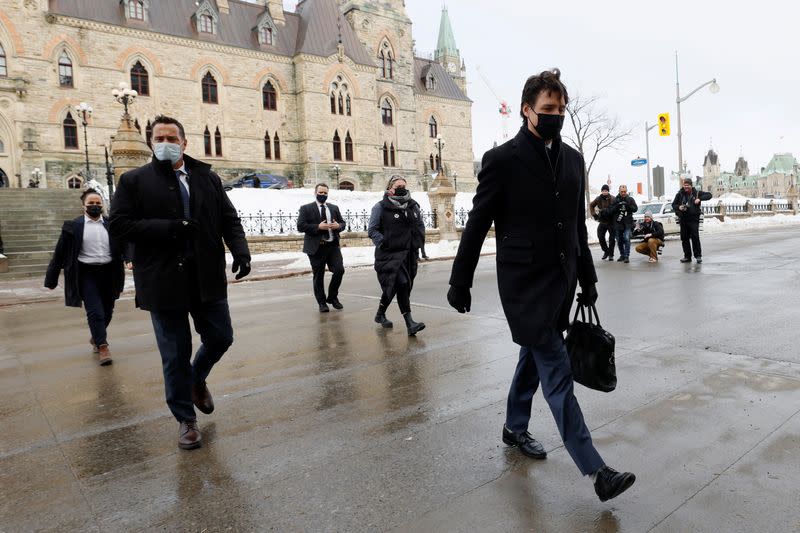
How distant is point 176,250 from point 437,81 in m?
56.8

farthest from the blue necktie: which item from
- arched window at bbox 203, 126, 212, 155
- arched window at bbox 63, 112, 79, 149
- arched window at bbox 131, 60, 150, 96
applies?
arched window at bbox 203, 126, 212, 155

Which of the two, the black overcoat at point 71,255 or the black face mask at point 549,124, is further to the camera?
the black overcoat at point 71,255

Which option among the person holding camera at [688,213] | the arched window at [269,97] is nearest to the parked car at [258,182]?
the arched window at [269,97]

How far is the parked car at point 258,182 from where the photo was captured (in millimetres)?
36616

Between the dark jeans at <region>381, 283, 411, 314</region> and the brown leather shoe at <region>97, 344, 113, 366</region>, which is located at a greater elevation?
the dark jeans at <region>381, 283, 411, 314</region>

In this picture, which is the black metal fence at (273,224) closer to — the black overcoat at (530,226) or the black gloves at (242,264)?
the black gloves at (242,264)

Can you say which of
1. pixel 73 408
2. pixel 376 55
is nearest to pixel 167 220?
pixel 73 408

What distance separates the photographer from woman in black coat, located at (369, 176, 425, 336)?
7.36 metres

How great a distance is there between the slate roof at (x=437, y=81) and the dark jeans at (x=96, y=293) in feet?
169

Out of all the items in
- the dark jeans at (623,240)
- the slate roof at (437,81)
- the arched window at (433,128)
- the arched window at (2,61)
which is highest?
the slate roof at (437,81)

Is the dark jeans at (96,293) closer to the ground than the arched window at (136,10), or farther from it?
closer to the ground

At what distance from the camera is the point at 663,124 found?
94.8ft

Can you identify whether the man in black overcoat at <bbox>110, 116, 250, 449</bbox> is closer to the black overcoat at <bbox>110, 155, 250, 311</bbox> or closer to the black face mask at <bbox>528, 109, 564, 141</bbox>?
the black overcoat at <bbox>110, 155, 250, 311</bbox>

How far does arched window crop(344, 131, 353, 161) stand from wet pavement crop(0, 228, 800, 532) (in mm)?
40550
